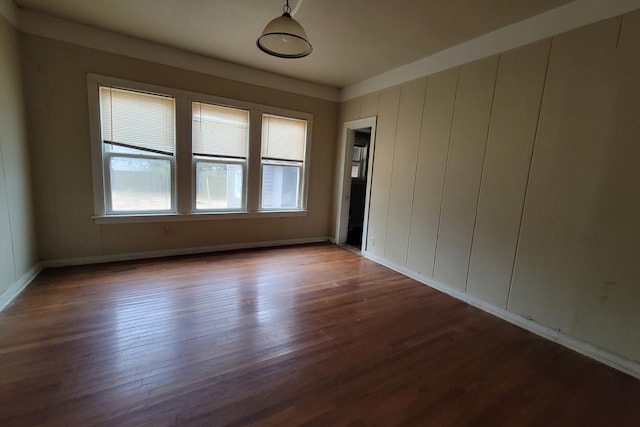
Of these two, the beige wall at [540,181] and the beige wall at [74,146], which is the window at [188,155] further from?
the beige wall at [540,181]

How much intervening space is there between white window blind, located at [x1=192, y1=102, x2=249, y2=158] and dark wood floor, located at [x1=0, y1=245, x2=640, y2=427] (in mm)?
1988

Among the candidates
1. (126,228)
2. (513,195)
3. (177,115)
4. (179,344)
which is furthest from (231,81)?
(513,195)

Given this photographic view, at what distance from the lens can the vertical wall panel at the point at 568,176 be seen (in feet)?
7.23

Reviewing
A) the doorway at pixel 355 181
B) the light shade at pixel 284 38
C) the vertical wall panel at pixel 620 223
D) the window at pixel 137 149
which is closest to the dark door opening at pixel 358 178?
the doorway at pixel 355 181

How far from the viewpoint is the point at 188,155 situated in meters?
3.99

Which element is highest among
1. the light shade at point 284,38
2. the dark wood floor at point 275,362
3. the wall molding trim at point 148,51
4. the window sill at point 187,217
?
the wall molding trim at point 148,51

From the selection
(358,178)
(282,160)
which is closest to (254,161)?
(282,160)

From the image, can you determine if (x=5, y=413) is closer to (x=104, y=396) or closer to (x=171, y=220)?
(x=104, y=396)

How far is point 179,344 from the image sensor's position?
83.5 inches

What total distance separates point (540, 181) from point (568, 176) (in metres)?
0.20

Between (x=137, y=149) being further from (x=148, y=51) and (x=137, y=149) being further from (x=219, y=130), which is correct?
(x=148, y=51)

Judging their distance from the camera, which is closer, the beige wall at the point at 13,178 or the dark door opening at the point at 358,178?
the beige wall at the point at 13,178

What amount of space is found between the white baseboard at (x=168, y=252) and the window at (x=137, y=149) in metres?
0.61

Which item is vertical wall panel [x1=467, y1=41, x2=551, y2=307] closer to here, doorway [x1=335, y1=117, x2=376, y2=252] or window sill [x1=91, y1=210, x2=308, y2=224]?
doorway [x1=335, y1=117, x2=376, y2=252]
